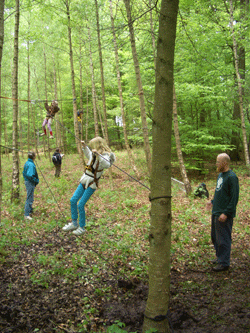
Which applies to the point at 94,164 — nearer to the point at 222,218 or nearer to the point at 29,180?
the point at 222,218

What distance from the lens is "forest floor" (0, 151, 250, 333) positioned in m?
3.21

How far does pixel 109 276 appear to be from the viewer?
4.38 m

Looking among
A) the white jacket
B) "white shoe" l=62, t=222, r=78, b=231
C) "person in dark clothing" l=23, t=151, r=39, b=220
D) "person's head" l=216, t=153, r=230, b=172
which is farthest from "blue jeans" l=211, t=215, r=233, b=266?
"person in dark clothing" l=23, t=151, r=39, b=220

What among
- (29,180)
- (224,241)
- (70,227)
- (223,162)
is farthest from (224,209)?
(29,180)

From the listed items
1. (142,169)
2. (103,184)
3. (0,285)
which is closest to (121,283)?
(0,285)

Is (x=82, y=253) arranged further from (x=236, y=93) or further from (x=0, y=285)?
(x=236, y=93)

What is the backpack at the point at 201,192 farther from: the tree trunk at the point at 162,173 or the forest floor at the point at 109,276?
the tree trunk at the point at 162,173

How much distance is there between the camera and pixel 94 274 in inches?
173

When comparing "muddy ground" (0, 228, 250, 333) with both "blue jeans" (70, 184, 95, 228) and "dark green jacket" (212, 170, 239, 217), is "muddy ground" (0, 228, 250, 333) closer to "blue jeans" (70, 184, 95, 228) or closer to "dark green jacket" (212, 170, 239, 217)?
"dark green jacket" (212, 170, 239, 217)

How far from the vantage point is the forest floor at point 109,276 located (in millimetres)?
3213

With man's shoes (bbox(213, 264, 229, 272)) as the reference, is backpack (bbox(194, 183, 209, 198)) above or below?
above

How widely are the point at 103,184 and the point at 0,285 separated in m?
9.06

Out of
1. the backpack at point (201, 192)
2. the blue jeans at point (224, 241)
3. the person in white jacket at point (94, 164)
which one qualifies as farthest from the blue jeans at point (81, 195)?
the backpack at point (201, 192)

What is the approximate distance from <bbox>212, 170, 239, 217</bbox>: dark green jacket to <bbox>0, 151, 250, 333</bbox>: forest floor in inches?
45.1
